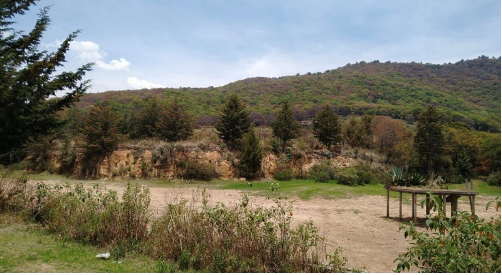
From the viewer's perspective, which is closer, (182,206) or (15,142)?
(182,206)

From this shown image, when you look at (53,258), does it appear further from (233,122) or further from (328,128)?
(328,128)

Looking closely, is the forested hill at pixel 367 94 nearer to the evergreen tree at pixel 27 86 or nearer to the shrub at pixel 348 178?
the shrub at pixel 348 178

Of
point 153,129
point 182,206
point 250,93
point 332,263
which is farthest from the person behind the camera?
point 250,93

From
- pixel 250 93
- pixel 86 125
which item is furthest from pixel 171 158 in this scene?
pixel 250 93

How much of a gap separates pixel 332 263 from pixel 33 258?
16.5ft

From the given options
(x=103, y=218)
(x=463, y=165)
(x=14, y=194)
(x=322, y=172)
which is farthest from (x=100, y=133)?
(x=463, y=165)

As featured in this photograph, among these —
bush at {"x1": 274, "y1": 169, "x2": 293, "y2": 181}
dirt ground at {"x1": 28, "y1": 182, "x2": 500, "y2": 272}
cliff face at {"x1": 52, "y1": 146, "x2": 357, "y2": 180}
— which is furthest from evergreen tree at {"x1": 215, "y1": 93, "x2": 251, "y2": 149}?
dirt ground at {"x1": 28, "y1": 182, "x2": 500, "y2": 272}

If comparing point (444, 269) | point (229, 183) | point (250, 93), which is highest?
point (250, 93)

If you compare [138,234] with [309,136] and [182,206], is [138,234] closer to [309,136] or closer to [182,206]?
[182,206]

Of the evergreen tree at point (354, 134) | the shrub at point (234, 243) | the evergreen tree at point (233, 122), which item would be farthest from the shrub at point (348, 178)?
the shrub at point (234, 243)

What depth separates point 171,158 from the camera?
2228 centimetres

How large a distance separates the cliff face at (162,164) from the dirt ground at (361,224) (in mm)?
7974

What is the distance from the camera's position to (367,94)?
192 feet

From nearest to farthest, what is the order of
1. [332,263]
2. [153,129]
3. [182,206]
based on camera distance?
[332,263], [182,206], [153,129]
